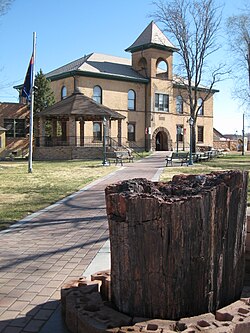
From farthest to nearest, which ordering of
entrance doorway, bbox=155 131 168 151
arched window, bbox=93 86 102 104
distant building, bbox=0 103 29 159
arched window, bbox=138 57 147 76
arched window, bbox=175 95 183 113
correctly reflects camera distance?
arched window, bbox=175 95 183 113, entrance doorway, bbox=155 131 168 151, arched window, bbox=138 57 147 76, arched window, bbox=93 86 102 104, distant building, bbox=0 103 29 159

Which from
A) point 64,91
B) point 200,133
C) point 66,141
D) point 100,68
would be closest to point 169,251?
point 66,141

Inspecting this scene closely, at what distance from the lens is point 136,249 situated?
2.92 metres

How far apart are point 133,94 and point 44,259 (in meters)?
44.5

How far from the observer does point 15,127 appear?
4247 cm

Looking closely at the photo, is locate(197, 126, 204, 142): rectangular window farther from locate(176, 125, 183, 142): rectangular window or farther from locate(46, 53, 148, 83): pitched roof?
locate(46, 53, 148, 83): pitched roof

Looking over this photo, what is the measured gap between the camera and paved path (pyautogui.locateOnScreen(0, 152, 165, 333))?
3604mm

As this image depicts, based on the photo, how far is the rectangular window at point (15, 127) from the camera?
139 ft

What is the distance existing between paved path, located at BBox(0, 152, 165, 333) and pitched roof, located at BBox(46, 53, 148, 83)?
36.3m

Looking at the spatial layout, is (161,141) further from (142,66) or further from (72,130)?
(72,130)

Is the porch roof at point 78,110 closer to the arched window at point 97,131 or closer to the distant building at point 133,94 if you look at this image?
the distant building at point 133,94

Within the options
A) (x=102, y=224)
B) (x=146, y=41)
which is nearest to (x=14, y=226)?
(x=102, y=224)

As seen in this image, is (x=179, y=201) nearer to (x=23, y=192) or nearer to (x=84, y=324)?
(x=84, y=324)

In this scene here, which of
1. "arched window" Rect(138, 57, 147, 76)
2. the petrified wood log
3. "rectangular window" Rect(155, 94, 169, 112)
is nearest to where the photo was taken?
the petrified wood log

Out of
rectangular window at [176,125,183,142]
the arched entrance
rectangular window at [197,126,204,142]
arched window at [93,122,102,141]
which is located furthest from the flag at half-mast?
rectangular window at [197,126,204,142]
